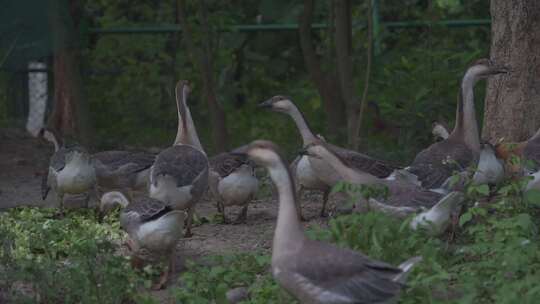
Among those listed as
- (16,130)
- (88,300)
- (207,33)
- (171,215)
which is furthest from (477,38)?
(88,300)

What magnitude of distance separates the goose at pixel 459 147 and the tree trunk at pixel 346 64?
2.67 meters

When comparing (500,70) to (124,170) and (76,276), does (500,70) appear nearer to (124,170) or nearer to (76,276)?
(124,170)

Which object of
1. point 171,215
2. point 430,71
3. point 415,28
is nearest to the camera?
point 171,215

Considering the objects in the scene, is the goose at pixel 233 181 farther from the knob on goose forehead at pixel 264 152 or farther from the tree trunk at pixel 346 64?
the knob on goose forehead at pixel 264 152

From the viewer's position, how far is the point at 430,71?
1360cm

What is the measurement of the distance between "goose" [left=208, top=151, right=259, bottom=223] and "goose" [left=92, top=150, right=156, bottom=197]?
916 mm

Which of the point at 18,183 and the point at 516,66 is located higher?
the point at 516,66

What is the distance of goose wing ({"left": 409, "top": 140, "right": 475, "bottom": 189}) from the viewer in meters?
8.76

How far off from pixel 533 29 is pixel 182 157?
11.9 feet

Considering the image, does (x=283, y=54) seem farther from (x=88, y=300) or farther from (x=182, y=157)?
(x=88, y=300)

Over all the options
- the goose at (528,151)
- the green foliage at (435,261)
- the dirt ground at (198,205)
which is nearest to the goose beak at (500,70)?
the goose at (528,151)

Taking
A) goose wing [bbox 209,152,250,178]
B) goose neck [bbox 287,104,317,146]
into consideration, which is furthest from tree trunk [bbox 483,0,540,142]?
goose wing [bbox 209,152,250,178]

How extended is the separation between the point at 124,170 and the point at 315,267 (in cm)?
518

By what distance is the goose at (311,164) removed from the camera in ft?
30.4
